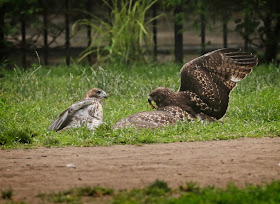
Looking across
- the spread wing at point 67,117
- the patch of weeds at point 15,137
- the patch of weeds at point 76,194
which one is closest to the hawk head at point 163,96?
the spread wing at point 67,117

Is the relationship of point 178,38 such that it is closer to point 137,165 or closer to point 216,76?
point 216,76

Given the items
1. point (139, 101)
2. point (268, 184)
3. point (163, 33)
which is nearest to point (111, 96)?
point (139, 101)

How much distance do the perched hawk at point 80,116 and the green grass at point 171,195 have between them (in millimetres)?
2885

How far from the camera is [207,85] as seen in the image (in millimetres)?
7855

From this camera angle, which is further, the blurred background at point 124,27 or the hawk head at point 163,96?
the blurred background at point 124,27

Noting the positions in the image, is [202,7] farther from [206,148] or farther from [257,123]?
[206,148]

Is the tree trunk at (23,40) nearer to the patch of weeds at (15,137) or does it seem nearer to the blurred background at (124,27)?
the blurred background at (124,27)

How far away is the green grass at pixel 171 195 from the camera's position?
13.3ft

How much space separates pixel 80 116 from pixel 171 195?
3299 millimetres

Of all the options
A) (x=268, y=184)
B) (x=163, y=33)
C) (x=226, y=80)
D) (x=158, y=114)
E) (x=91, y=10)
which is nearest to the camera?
(x=268, y=184)

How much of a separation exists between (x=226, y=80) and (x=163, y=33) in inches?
393

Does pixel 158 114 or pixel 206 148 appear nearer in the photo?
pixel 206 148

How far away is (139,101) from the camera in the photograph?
945 centimetres

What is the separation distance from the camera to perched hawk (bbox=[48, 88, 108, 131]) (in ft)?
23.8
